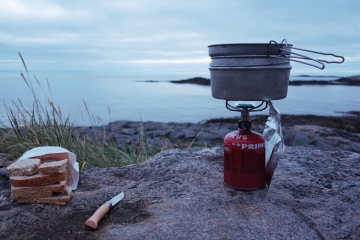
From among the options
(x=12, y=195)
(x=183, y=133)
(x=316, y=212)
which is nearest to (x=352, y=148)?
(x=183, y=133)

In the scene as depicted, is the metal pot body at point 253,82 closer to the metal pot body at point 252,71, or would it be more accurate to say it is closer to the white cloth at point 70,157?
the metal pot body at point 252,71

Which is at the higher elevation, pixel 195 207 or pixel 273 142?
pixel 273 142

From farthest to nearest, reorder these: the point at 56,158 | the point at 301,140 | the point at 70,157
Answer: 1. the point at 301,140
2. the point at 70,157
3. the point at 56,158

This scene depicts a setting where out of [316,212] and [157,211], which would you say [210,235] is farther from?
[316,212]

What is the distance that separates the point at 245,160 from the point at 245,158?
0.06ft

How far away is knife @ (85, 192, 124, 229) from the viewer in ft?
7.70

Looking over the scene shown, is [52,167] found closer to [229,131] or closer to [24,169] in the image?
[24,169]

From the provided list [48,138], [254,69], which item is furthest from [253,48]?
[48,138]

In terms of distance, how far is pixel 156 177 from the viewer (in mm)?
3326

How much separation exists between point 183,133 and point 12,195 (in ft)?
24.1

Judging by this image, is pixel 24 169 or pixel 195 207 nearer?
pixel 195 207

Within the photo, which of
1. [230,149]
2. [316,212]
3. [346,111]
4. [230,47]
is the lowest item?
[346,111]

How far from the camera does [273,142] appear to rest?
296cm

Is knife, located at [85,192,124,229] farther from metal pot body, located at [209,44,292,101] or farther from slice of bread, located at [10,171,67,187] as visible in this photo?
metal pot body, located at [209,44,292,101]
